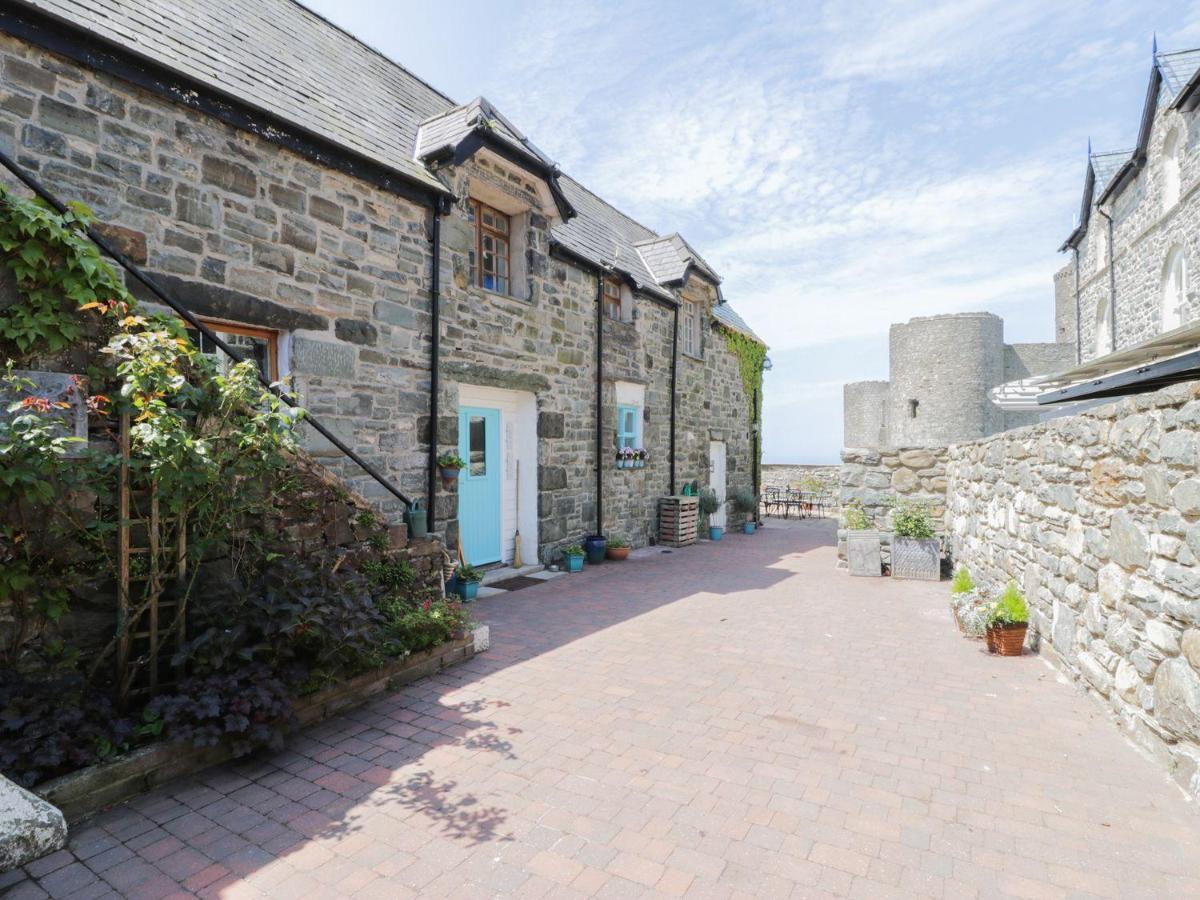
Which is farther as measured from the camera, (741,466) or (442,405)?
(741,466)

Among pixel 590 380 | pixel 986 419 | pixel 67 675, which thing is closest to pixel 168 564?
pixel 67 675

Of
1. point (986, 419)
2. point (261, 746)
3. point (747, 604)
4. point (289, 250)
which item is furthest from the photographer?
point (986, 419)

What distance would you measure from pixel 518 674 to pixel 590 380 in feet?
20.5

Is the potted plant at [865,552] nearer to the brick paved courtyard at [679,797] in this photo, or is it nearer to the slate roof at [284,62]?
the brick paved courtyard at [679,797]

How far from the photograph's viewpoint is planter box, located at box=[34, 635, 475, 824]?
299 centimetres

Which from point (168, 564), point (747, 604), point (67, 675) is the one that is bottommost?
point (747, 604)

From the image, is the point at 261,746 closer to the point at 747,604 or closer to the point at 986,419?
the point at 747,604

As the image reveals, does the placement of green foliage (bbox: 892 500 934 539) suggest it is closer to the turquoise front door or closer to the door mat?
the door mat

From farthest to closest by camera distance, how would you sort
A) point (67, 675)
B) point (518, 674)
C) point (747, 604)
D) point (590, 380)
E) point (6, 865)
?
1. point (590, 380)
2. point (747, 604)
3. point (518, 674)
4. point (67, 675)
5. point (6, 865)

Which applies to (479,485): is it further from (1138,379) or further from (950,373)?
(950,373)

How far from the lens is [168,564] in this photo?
153 inches

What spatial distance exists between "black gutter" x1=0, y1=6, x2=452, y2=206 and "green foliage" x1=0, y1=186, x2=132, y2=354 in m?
1.93

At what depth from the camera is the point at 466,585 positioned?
25.3 ft

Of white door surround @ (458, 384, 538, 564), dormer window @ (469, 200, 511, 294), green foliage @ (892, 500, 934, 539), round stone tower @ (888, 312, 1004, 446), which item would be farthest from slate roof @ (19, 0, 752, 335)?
round stone tower @ (888, 312, 1004, 446)
